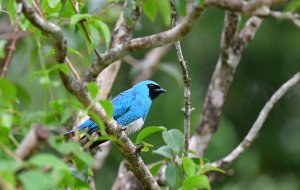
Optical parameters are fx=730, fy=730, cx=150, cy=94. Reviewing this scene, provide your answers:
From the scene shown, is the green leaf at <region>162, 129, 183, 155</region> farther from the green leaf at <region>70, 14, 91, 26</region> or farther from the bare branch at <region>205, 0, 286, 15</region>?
the bare branch at <region>205, 0, 286, 15</region>

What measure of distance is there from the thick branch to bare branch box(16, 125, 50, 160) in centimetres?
84

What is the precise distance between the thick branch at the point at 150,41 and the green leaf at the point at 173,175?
105cm

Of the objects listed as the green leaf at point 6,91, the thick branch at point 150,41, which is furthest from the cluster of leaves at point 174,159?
the green leaf at point 6,91

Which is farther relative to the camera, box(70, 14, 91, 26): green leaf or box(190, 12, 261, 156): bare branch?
box(190, 12, 261, 156): bare branch

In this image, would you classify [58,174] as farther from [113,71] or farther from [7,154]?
[113,71]

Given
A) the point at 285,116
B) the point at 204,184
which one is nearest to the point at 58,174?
the point at 204,184

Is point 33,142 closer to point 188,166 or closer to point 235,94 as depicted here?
point 188,166

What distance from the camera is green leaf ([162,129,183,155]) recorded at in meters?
4.76

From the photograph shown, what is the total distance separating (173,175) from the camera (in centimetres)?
471

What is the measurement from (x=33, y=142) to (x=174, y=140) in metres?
1.96

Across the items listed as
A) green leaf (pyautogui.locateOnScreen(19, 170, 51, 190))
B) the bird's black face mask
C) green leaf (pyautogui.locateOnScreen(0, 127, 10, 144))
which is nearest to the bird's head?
the bird's black face mask

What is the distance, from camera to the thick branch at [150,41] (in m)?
3.29

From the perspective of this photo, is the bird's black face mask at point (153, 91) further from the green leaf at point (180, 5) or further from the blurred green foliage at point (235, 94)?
the green leaf at point (180, 5)

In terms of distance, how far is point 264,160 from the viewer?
31.8 feet
